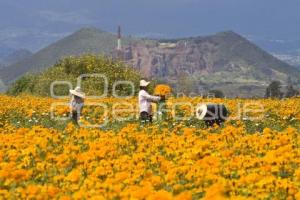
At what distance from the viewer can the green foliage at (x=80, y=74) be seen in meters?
36.9

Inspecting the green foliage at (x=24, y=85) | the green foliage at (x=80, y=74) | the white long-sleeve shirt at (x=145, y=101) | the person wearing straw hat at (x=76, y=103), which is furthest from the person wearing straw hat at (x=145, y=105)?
the green foliage at (x=24, y=85)

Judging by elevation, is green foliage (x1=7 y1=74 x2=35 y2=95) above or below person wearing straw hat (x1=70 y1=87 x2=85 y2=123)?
below

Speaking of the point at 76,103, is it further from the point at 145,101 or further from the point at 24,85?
the point at 24,85

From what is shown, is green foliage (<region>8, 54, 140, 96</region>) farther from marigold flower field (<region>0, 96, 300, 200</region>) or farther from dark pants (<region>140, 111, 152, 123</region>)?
marigold flower field (<region>0, 96, 300, 200</region>)

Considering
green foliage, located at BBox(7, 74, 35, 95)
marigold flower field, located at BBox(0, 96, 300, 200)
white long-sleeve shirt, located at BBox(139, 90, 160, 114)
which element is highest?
white long-sleeve shirt, located at BBox(139, 90, 160, 114)

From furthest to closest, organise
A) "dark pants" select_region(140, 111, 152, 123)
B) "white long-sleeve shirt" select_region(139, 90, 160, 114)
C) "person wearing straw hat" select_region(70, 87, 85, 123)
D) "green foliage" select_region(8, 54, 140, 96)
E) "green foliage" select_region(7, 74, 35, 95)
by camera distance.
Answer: "green foliage" select_region(7, 74, 35, 95) → "green foliage" select_region(8, 54, 140, 96) → "person wearing straw hat" select_region(70, 87, 85, 123) → "white long-sleeve shirt" select_region(139, 90, 160, 114) → "dark pants" select_region(140, 111, 152, 123)

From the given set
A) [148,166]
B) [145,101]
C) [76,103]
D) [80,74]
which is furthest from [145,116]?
[80,74]

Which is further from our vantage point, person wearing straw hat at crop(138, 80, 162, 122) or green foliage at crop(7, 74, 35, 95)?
green foliage at crop(7, 74, 35, 95)

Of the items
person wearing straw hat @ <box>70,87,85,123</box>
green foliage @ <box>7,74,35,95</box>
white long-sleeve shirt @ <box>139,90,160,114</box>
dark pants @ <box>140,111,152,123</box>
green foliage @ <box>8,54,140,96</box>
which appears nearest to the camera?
dark pants @ <box>140,111,152,123</box>

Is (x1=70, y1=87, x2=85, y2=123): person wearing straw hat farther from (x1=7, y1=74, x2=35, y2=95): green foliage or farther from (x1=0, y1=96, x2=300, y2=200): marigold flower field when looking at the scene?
(x1=7, y1=74, x2=35, y2=95): green foliage

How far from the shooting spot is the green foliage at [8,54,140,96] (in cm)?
3688

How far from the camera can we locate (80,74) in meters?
40.7

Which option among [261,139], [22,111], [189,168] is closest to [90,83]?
[22,111]

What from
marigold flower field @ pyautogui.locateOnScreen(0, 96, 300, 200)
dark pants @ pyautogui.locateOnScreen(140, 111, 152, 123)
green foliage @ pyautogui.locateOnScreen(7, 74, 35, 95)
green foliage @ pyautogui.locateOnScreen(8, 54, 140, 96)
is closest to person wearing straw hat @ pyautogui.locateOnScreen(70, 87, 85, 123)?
dark pants @ pyautogui.locateOnScreen(140, 111, 152, 123)
